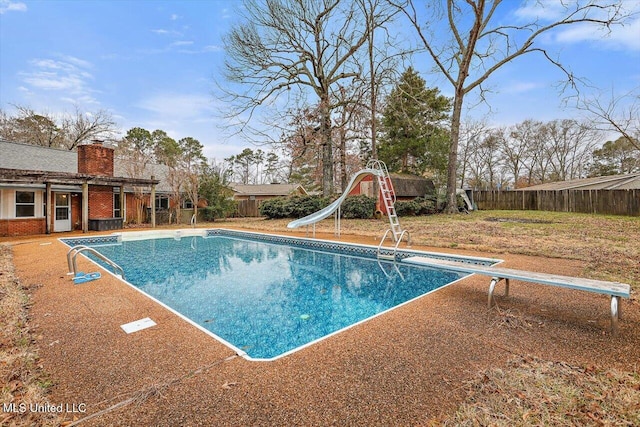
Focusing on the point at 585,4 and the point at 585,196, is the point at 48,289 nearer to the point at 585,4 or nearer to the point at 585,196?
the point at 585,4

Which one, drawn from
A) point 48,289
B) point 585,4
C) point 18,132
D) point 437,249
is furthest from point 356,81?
point 18,132

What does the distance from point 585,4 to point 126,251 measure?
71.4 feet

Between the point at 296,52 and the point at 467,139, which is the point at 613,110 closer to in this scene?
the point at 296,52

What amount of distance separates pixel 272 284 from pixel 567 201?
19892mm

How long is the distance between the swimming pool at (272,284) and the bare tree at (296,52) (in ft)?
31.1

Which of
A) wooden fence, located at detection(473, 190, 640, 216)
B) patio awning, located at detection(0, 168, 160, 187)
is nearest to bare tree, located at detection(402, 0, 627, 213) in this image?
wooden fence, located at detection(473, 190, 640, 216)

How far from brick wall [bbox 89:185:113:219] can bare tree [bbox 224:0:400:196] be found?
7710 mm

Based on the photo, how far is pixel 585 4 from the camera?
1375cm

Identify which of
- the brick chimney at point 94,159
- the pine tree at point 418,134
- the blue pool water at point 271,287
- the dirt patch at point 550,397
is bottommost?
the blue pool water at point 271,287

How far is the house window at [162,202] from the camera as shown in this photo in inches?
783

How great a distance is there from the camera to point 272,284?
6211mm

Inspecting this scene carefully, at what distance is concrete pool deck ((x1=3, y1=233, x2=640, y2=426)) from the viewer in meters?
2.09

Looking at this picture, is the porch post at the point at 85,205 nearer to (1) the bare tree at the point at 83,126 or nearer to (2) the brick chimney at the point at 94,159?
(2) the brick chimney at the point at 94,159

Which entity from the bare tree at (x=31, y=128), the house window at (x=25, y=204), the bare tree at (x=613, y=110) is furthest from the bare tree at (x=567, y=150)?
the bare tree at (x=31, y=128)
